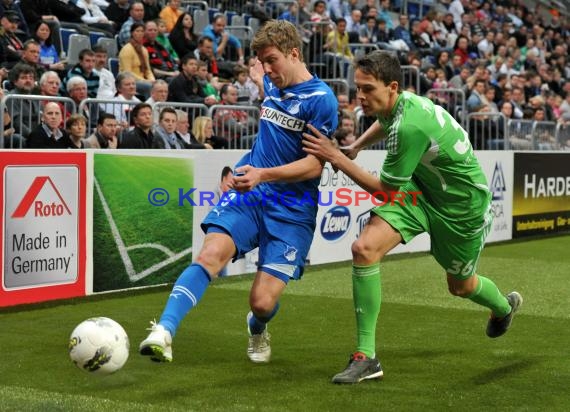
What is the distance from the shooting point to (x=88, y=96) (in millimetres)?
12648

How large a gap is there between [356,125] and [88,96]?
14.4 feet

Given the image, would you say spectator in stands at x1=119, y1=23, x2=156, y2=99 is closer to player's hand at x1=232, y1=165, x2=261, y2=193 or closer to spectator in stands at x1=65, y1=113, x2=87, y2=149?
spectator in stands at x1=65, y1=113, x2=87, y2=149

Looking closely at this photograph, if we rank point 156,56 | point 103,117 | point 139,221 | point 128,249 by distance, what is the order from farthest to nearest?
1. point 156,56
2. point 103,117
3. point 139,221
4. point 128,249

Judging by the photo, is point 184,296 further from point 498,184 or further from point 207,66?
point 498,184

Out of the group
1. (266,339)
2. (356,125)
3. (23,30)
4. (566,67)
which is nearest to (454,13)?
(566,67)

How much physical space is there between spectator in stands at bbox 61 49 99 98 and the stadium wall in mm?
2536

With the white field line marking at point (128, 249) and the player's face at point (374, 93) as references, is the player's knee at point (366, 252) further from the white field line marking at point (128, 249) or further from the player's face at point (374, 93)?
the white field line marking at point (128, 249)

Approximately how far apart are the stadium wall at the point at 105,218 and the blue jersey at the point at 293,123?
3530 mm

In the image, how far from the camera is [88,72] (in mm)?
12648

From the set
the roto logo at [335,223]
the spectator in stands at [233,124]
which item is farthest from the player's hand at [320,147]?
the spectator in stands at [233,124]

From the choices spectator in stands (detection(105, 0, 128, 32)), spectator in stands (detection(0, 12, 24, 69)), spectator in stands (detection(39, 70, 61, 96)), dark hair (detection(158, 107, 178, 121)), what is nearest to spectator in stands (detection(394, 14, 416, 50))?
spectator in stands (detection(105, 0, 128, 32))

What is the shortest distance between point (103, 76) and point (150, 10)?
397 centimetres

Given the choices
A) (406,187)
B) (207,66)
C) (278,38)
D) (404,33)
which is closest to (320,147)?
(278,38)

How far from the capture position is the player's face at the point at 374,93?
5.80m
